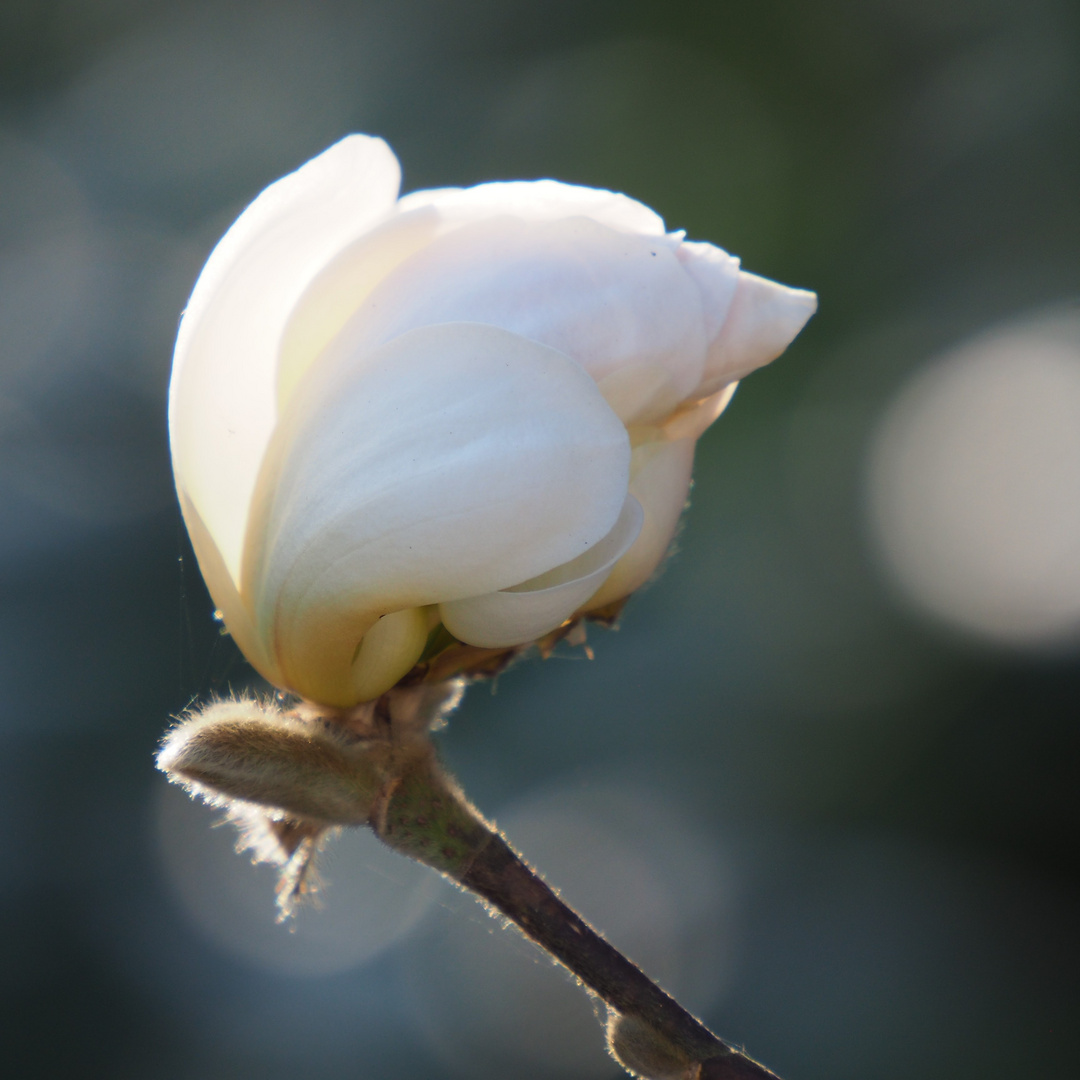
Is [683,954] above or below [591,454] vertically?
below

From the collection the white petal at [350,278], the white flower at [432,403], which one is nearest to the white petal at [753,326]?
the white flower at [432,403]

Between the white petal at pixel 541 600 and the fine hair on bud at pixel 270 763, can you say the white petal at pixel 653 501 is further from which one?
the fine hair on bud at pixel 270 763

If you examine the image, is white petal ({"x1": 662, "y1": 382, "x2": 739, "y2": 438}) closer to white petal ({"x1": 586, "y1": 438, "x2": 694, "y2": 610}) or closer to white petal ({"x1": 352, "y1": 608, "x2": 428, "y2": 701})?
white petal ({"x1": 586, "y1": 438, "x2": 694, "y2": 610})

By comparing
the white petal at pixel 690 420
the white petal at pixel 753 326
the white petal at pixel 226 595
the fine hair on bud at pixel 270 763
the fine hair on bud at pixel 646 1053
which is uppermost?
the white petal at pixel 753 326

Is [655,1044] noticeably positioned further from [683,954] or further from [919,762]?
[919,762]

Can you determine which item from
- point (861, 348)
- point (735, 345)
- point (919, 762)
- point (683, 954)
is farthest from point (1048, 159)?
point (735, 345)

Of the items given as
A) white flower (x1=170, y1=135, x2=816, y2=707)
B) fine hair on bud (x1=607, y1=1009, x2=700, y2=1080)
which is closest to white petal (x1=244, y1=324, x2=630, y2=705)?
white flower (x1=170, y1=135, x2=816, y2=707)

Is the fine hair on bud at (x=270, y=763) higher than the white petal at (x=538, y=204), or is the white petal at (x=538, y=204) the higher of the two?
the white petal at (x=538, y=204)

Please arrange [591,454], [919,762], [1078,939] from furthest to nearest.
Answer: [919,762] → [1078,939] → [591,454]
